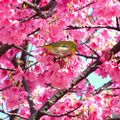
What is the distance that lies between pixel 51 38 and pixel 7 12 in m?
1.34

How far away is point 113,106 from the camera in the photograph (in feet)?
27.0

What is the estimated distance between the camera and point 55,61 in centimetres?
568

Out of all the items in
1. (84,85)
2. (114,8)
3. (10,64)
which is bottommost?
(84,85)

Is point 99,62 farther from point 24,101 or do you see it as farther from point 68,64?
point 24,101

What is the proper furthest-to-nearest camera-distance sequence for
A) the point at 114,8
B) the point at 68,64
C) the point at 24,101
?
the point at 24,101
the point at 114,8
the point at 68,64

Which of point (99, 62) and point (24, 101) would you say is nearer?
point (99, 62)

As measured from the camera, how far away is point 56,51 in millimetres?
5355

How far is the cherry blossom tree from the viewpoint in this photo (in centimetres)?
587

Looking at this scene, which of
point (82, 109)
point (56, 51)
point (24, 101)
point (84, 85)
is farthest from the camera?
point (24, 101)

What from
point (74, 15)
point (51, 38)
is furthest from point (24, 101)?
point (74, 15)

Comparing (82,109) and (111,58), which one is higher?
(111,58)

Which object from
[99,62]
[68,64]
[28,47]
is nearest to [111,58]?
[99,62]

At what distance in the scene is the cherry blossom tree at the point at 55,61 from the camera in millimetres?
5867

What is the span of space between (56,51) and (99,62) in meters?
1.03
